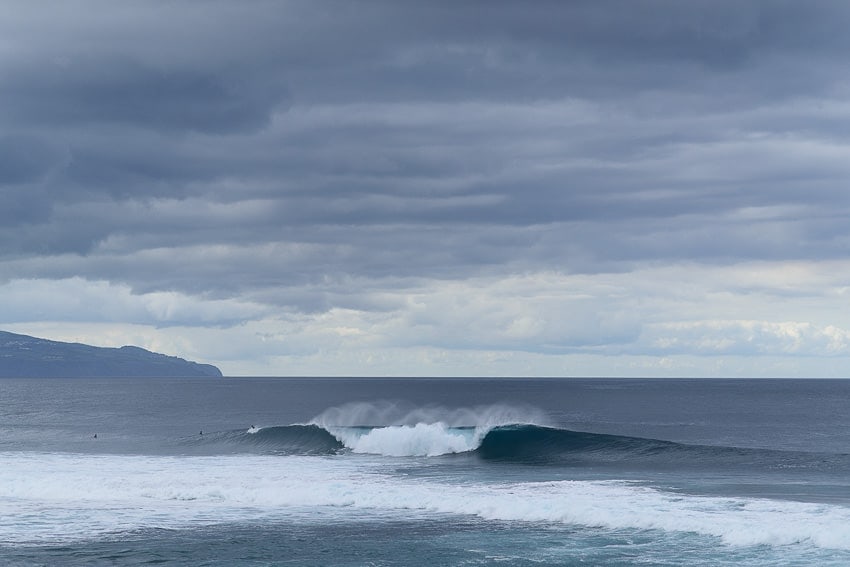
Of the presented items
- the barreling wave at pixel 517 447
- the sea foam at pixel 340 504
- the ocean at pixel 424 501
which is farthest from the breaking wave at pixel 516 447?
the sea foam at pixel 340 504

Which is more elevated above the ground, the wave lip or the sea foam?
the wave lip

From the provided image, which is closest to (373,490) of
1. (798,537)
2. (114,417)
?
(798,537)

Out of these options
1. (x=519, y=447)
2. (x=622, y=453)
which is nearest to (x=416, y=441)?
(x=519, y=447)

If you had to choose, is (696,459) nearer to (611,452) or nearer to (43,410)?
(611,452)

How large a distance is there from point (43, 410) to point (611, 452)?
81411mm

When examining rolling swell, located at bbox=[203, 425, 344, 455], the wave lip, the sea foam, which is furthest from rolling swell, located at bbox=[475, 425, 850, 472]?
the sea foam

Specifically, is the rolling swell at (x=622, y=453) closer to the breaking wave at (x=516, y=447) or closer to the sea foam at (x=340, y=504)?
the breaking wave at (x=516, y=447)

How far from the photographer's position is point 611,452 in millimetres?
53531

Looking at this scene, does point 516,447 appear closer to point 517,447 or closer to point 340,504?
point 517,447

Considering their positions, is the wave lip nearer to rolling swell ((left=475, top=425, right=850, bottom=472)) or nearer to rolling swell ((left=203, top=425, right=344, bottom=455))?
rolling swell ((left=475, top=425, right=850, bottom=472))

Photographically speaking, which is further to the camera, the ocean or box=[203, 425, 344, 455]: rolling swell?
box=[203, 425, 344, 455]: rolling swell

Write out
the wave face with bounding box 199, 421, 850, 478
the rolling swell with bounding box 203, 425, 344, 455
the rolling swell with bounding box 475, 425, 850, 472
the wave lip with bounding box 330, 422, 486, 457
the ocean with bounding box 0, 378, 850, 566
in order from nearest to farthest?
the ocean with bounding box 0, 378, 850, 566, the rolling swell with bounding box 475, 425, 850, 472, the wave face with bounding box 199, 421, 850, 478, the wave lip with bounding box 330, 422, 486, 457, the rolling swell with bounding box 203, 425, 344, 455

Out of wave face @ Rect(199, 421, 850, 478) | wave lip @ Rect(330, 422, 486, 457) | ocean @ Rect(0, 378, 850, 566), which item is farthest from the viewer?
wave lip @ Rect(330, 422, 486, 457)

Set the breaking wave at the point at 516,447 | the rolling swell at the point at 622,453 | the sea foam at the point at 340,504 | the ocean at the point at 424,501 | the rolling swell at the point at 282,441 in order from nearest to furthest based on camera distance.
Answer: the ocean at the point at 424,501 < the sea foam at the point at 340,504 < the rolling swell at the point at 622,453 < the breaking wave at the point at 516,447 < the rolling swell at the point at 282,441
